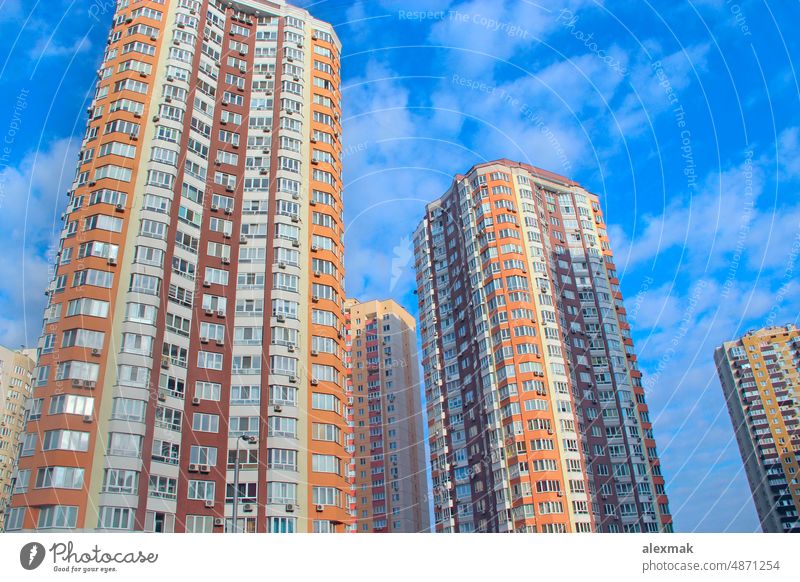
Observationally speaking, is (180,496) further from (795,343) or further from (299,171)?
(795,343)

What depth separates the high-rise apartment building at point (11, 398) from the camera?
89.9 ft

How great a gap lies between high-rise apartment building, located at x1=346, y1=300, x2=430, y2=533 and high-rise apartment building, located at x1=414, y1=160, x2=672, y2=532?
1898 cm

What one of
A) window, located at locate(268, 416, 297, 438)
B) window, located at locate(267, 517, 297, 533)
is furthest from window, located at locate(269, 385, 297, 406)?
window, located at locate(267, 517, 297, 533)

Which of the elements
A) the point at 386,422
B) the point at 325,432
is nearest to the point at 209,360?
the point at 325,432

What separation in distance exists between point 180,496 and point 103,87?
69.6 feet

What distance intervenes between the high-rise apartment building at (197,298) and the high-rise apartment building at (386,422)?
1622 inches

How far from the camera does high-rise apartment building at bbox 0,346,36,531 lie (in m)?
27.4

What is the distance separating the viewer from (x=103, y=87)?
32.0 metres

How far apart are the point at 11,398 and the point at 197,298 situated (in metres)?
16.3

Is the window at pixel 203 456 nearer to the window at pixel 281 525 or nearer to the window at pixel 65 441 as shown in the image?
the window at pixel 281 525

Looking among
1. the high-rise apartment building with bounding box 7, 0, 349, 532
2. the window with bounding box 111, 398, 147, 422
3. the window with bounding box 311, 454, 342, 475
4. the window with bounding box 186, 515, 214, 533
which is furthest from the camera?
the window with bounding box 311, 454, 342, 475

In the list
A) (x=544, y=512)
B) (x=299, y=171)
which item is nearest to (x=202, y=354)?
(x=299, y=171)

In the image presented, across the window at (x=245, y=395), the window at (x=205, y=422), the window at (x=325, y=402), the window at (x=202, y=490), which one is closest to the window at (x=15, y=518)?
the window at (x=202, y=490)

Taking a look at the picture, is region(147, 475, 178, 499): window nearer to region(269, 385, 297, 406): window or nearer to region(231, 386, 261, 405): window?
region(231, 386, 261, 405): window
